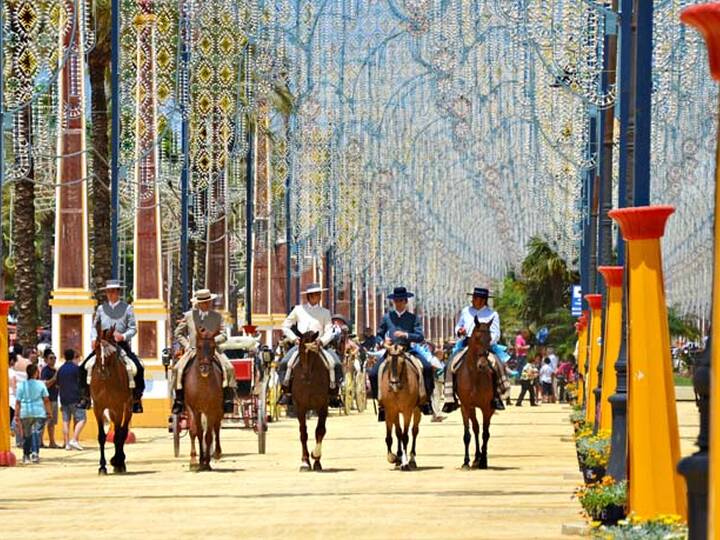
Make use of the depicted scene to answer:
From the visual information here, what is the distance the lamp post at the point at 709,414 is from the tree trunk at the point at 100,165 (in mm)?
37824

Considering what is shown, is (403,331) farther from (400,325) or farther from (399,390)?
(399,390)

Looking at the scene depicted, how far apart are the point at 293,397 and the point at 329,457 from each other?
434cm

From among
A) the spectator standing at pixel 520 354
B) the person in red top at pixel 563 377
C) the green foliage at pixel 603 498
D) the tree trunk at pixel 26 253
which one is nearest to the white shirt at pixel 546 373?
the person in red top at pixel 563 377

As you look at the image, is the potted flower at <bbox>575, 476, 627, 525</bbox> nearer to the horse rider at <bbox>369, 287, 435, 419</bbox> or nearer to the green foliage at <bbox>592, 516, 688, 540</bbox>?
the green foliage at <bbox>592, 516, 688, 540</bbox>

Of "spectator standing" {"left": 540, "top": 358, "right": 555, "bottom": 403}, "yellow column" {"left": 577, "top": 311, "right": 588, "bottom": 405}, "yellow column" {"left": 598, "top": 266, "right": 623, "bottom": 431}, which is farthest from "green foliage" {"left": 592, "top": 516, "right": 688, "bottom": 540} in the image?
"spectator standing" {"left": 540, "top": 358, "right": 555, "bottom": 403}

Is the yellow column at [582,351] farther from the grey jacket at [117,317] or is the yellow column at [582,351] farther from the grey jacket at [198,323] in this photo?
the grey jacket at [117,317]

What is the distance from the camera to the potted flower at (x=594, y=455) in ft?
64.3

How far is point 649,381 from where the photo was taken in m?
13.9

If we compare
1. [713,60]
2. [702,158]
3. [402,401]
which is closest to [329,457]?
[402,401]

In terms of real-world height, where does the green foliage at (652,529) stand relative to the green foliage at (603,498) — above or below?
above

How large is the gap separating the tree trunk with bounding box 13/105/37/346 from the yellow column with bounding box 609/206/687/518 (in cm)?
2719

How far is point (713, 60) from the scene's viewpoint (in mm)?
8227

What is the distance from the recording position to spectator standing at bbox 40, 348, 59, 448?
36.1 m

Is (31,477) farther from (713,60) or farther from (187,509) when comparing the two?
(713,60)
